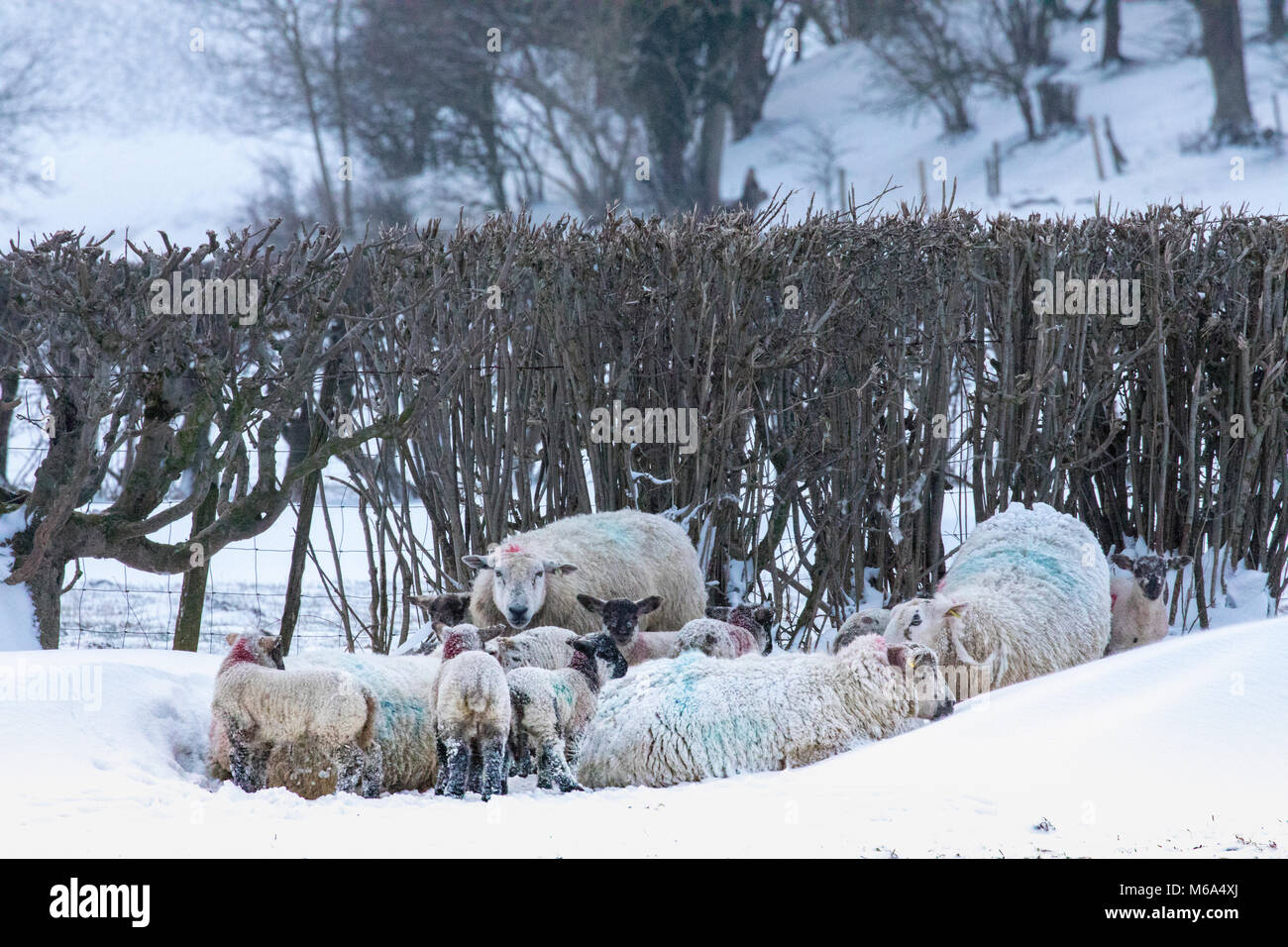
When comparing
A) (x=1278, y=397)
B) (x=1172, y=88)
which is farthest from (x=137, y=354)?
(x=1172, y=88)

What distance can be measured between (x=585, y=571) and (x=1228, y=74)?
2772 cm

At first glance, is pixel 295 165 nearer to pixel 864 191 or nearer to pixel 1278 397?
pixel 864 191

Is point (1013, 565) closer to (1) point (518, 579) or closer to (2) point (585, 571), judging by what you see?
(2) point (585, 571)

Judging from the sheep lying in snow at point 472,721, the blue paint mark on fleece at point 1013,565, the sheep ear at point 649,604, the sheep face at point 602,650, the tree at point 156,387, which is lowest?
the sheep lying in snow at point 472,721

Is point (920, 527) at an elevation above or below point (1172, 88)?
below

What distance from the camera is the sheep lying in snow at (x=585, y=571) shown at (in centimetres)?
603

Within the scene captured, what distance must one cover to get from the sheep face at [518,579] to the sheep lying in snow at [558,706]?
0.95 meters

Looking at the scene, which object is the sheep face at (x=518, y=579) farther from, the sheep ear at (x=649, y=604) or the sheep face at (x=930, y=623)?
the sheep face at (x=930, y=623)

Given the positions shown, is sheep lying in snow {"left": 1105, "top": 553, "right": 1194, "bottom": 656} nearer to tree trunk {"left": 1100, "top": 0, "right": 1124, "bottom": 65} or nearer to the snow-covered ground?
the snow-covered ground

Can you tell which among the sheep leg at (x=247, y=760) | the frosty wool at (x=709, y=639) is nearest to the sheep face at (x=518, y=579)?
the frosty wool at (x=709, y=639)

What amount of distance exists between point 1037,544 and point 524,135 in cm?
→ 2984

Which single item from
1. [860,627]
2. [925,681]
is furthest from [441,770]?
[860,627]

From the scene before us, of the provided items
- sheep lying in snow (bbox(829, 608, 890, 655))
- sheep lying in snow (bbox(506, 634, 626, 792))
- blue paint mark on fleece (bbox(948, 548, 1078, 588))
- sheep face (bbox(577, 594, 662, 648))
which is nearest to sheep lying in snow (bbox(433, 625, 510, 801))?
sheep lying in snow (bbox(506, 634, 626, 792))

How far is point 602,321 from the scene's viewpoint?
6.92m
